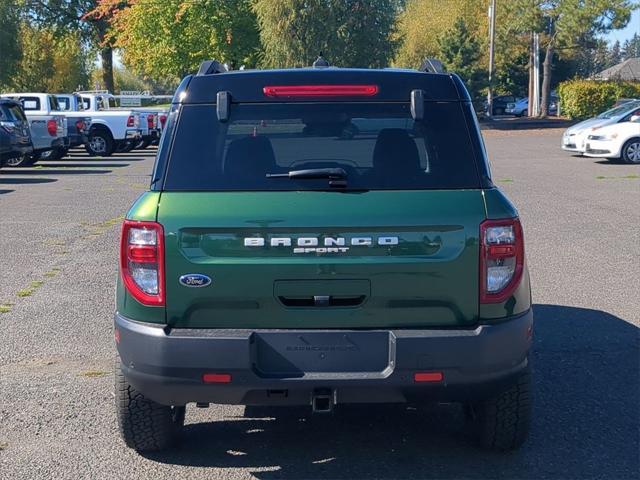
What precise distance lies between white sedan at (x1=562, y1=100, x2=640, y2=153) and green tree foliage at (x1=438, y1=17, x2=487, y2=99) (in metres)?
26.8

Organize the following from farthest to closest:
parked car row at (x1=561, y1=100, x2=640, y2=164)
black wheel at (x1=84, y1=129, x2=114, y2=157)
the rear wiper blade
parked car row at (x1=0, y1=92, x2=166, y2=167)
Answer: black wheel at (x1=84, y1=129, x2=114, y2=157) < parked car row at (x1=561, y1=100, x2=640, y2=164) < parked car row at (x1=0, y1=92, x2=166, y2=167) < the rear wiper blade

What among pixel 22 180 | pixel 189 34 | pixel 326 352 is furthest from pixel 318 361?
pixel 189 34

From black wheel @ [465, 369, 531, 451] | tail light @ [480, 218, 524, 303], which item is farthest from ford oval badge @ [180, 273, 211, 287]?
black wheel @ [465, 369, 531, 451]

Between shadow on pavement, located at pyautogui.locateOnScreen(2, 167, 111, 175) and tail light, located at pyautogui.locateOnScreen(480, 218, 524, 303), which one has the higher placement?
tail light, located at pyautogui.locateOnScreen(480, 218, 524, 303)

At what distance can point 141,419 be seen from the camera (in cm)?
441

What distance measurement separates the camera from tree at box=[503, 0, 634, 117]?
48.1 metres

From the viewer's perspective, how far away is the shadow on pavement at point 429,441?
14.5ft

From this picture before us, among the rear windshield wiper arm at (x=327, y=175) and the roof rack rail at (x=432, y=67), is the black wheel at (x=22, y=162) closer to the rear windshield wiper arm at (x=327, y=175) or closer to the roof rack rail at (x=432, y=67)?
the roof rack rail at (x=432, y=67)

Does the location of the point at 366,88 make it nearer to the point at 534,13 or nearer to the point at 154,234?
the point at 154,234

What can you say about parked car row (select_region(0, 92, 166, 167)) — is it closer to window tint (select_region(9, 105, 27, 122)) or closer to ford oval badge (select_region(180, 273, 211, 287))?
window tint (select_region(9, 105, 27, 122))

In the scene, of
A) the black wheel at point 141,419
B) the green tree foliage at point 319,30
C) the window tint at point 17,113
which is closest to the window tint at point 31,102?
the window tint at point 17,113

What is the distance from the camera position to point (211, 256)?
12.8ft

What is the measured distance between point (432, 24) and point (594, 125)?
3948 cm

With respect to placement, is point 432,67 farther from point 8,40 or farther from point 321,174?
point 8,40
